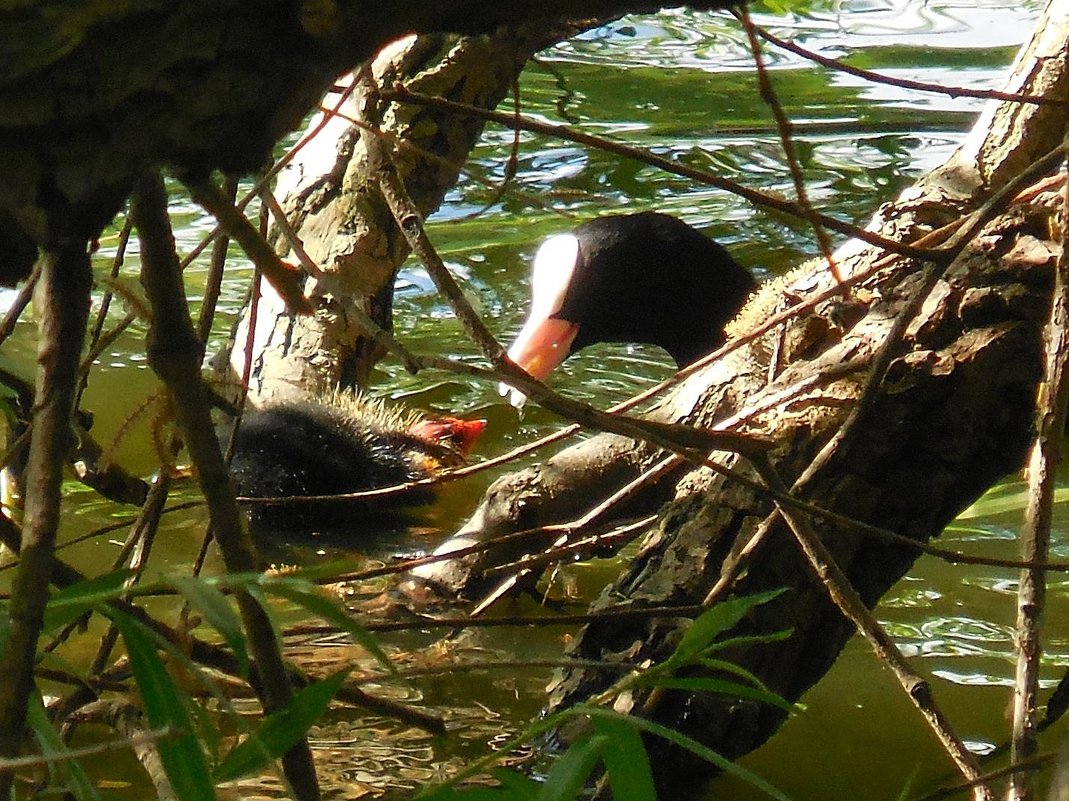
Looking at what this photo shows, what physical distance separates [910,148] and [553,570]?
2418mm

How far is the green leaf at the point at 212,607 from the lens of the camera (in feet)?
1.94

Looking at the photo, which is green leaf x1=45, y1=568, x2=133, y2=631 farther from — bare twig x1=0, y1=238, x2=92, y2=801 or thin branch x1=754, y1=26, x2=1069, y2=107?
thin branch x1=754, y1=26, x2=1069, y2=107

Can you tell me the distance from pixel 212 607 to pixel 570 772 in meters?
0.20

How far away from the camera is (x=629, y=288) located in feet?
9.79

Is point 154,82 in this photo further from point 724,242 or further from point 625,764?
point 724,242

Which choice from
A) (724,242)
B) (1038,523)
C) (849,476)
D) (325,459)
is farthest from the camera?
(724,242)

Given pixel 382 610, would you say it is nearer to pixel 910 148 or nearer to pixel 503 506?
pixel 503 506

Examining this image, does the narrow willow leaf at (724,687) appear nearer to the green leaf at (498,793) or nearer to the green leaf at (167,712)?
the green leaf at (498,793)

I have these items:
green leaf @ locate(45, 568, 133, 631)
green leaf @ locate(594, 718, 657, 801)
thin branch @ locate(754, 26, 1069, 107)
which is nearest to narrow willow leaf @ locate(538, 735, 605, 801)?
green leaf @ locate(594, 718, 657, 801)

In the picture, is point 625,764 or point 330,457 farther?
point 330,457

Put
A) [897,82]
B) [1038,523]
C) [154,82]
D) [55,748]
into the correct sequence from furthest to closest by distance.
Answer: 1. [897,82]
2. [1038,523]
3. [55,748]
4. [154,82]

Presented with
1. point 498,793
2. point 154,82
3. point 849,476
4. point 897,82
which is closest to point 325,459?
point 849,476

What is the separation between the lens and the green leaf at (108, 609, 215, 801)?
64 cm

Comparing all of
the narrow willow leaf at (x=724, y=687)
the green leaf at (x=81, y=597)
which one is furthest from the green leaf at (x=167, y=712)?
the narrow willow leaf at (x=724, y=687)
